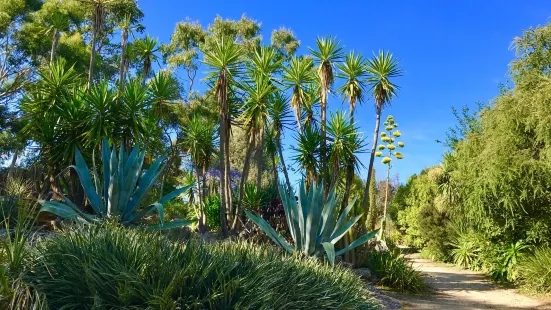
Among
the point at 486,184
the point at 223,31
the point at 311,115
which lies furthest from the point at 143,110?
the point at 223,31

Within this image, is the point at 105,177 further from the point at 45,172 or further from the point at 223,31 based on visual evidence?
the point at 223,31

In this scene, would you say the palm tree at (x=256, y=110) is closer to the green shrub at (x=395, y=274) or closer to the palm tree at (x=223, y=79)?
the palm tree at (x=223, y=79)

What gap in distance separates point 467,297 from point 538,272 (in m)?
2.15

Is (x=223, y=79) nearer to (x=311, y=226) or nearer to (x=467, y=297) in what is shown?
(x=311, y=226)

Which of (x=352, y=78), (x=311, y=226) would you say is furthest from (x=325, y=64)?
(x=311, y=226)

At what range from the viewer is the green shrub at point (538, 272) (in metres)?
11.9

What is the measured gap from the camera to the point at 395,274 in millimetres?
11789

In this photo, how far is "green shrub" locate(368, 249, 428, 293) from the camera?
38.5 ft

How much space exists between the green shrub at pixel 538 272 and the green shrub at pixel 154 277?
9.36 m

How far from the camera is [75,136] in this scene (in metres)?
11.3

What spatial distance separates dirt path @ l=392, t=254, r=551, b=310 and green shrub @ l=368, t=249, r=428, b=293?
0.36m

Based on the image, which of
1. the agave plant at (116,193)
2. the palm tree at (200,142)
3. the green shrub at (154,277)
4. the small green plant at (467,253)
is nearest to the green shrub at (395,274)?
the palm tree at (200,142)

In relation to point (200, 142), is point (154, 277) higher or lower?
lower

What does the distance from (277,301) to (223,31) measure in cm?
2503
